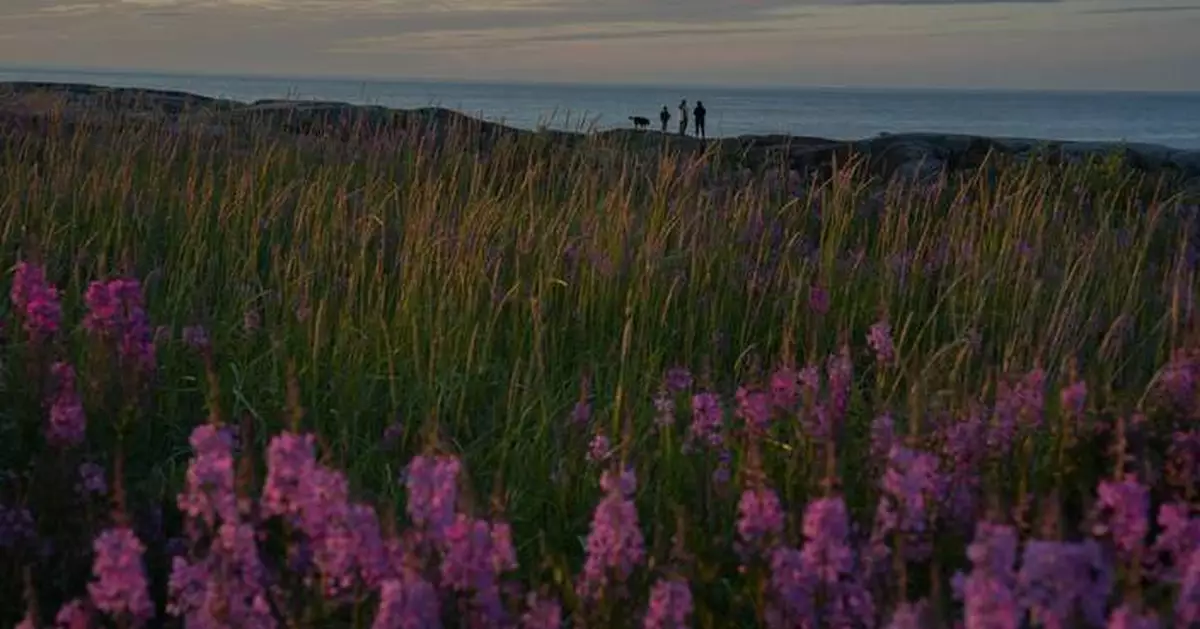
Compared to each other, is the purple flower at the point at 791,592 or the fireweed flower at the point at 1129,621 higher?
the fireweed flower at the point at 1129,621

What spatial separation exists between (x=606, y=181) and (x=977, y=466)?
17.8 ft

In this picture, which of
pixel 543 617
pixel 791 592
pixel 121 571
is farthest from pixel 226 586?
pixel 791 592

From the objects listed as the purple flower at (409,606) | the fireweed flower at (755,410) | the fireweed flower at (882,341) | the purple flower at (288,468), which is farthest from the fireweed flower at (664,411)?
the purple flower at (409,606)

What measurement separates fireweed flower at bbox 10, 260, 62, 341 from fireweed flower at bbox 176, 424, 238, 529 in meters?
1.16

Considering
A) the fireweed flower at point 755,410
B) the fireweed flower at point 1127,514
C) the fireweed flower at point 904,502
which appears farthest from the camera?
the fireweed flower at point 755,410

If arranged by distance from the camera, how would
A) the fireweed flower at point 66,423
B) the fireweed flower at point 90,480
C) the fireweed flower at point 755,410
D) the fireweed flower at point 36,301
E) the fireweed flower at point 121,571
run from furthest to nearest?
the fireweed flower at point 36,301
the fireweed flower at point 755,410
the fireweed flower at point 66,423
the fireweed flower at point 90,480
the fireweed flower at point 121,571

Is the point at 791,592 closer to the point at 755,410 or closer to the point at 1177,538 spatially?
the point at 1177,538

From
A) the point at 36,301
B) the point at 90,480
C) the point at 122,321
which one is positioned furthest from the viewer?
the point at 122,321

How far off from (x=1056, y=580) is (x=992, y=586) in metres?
0.12

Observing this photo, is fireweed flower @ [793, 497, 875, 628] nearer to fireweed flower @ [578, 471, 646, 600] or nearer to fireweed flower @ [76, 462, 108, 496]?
fireweed flower @ [578, 471, 646, 600]

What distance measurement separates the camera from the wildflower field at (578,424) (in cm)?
217

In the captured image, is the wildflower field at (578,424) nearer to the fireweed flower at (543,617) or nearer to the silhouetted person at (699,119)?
the fireweed flower at (543,617)

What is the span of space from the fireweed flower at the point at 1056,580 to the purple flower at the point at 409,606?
2.65ft

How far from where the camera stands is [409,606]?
1948mm
